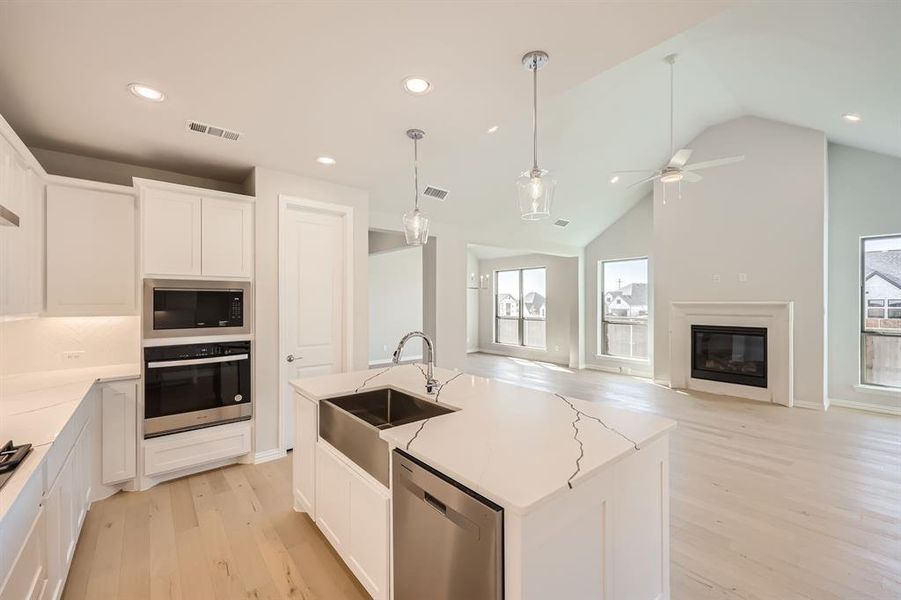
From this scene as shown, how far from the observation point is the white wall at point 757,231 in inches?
200

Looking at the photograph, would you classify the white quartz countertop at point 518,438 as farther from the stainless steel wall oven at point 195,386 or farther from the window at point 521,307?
the window at point 521,307

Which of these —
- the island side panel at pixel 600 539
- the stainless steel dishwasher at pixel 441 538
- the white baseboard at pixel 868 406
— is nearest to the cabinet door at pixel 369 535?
the stainless steel dishwasher at pixel 441 538

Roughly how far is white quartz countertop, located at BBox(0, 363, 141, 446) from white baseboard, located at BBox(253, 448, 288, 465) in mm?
1151

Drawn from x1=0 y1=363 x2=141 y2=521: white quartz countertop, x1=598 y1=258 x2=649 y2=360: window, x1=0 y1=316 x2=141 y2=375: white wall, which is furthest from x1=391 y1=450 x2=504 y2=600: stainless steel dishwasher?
x1=598 y1=258 x2=649 y2=360: window

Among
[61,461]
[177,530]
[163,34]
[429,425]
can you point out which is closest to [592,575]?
[429,425]

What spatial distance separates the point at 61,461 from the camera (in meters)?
1.81

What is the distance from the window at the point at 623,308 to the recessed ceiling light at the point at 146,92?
7.35m

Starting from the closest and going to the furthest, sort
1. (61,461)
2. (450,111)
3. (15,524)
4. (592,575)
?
(15,524), (592,575), (61,461), (450,111)

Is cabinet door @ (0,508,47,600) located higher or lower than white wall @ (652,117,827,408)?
lower

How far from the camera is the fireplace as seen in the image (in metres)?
5.52

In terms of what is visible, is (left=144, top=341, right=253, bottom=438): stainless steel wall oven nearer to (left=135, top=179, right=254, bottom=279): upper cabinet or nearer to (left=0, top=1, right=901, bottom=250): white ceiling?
(left=135, top=179, right=254, bottom=279): upper cabinet

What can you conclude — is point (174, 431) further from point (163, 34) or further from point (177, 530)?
point (163, 34)

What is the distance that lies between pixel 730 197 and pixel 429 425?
6.11 m

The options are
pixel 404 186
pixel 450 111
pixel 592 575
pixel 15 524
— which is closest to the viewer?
pixel 15 524
